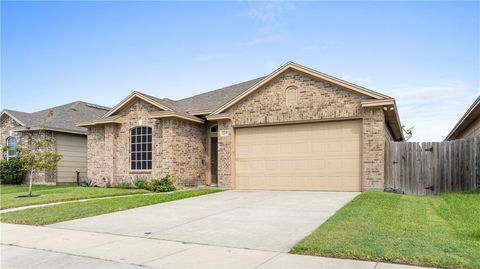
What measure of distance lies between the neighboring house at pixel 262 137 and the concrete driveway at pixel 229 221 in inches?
93.6

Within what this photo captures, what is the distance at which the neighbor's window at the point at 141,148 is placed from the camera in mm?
18891

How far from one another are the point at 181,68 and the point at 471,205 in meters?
12.5

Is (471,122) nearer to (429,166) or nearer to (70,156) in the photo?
(429,166)

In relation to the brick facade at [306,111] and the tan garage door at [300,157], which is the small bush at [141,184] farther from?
the tan garage door at [300,157]

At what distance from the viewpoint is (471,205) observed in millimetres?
10273

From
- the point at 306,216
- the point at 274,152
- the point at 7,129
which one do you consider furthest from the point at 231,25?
the point at 7,129

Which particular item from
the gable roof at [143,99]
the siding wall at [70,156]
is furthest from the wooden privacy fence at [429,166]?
the siding wall at [70,156]

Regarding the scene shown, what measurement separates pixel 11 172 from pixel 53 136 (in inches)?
133

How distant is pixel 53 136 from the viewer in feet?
74.7

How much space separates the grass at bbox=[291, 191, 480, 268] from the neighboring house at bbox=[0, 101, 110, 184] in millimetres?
18877

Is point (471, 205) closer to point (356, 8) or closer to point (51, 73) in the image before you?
point (356, 8)

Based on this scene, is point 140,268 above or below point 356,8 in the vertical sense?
below

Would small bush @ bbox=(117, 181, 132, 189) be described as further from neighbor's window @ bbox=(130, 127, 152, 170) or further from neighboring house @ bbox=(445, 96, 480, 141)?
neighboring house @ bbox=(445, 96, 480, 141)

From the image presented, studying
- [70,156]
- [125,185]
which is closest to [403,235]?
[125,185]
